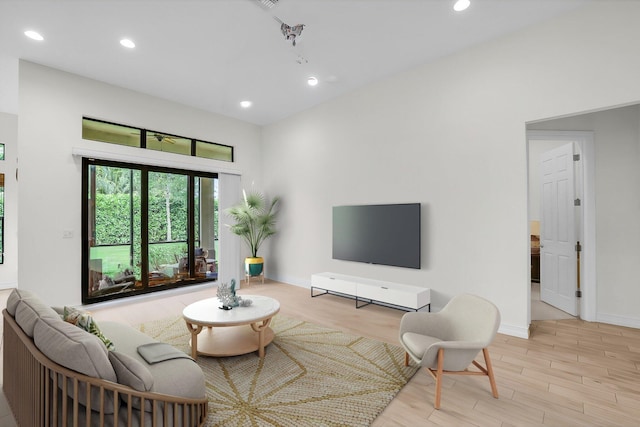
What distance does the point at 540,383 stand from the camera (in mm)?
2350

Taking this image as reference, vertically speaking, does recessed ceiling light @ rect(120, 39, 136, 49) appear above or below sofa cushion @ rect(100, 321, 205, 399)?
above

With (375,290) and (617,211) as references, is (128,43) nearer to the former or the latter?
(375,290)

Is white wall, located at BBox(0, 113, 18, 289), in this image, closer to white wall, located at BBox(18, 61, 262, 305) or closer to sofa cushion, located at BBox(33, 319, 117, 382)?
white wall, located at BBox(18, 61, 262, 305)

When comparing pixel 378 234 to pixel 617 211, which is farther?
pixel 378 234

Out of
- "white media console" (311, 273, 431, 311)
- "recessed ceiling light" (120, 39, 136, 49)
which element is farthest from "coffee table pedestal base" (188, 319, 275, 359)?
"recessed ceiling light" (120, 39, 136, 49)

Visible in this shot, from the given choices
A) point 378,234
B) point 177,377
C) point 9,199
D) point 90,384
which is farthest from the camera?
point 9,199

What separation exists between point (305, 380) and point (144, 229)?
12.6 feet

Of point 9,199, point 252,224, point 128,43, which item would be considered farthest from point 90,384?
point 9,199

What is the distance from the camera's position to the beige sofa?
55.5 inches

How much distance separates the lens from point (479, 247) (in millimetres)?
3500

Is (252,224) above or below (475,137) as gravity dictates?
below

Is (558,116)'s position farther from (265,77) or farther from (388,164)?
(265,77)

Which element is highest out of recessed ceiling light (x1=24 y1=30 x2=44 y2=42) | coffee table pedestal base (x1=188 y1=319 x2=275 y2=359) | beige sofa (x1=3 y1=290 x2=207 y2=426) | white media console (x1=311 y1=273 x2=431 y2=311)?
recessed ceiling light (x1=24 y1=30 x2=44 y2=42)

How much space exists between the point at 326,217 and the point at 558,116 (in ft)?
10.9
